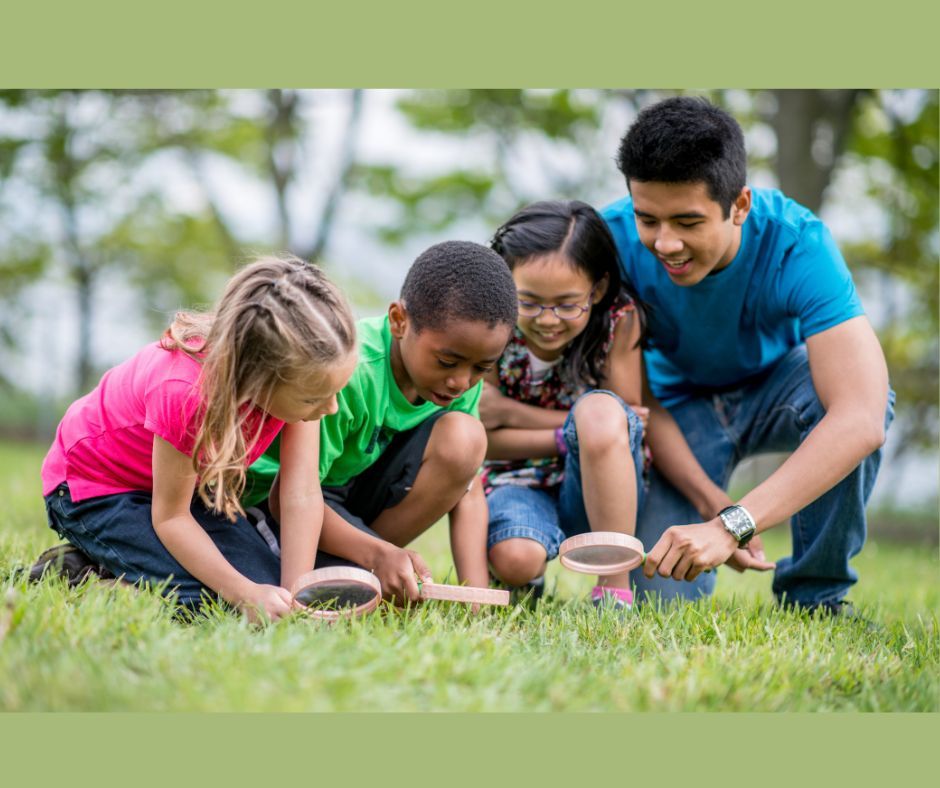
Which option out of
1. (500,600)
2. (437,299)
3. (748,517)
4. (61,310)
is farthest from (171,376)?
(61,310)

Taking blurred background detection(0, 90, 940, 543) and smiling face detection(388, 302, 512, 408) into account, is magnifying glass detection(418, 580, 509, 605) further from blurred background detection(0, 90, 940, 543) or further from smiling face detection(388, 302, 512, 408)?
blurred background detection(0, 90, 940, 543)

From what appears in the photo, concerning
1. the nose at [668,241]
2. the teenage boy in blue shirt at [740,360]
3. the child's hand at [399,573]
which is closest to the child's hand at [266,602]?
the child's hand at [399,573]

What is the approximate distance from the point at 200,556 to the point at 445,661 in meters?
0.93

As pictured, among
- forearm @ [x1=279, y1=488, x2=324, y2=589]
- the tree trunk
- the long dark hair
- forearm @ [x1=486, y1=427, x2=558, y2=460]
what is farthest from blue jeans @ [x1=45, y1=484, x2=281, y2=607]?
the tree trunk

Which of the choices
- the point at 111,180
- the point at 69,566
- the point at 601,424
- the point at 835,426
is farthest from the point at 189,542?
the point at 111,180

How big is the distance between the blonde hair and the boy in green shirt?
1.32 ft

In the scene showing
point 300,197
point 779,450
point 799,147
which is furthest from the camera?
point 300,197

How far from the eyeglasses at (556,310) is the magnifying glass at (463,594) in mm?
1041

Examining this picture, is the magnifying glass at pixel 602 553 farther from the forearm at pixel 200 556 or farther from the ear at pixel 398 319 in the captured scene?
the forearm at pixel 200 556

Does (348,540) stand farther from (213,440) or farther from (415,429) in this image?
(213,440)

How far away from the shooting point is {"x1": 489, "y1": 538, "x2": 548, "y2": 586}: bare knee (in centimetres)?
344

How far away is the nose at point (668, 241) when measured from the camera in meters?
3.36

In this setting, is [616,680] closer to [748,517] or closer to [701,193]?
[748,517]

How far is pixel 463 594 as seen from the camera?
2996 mm
